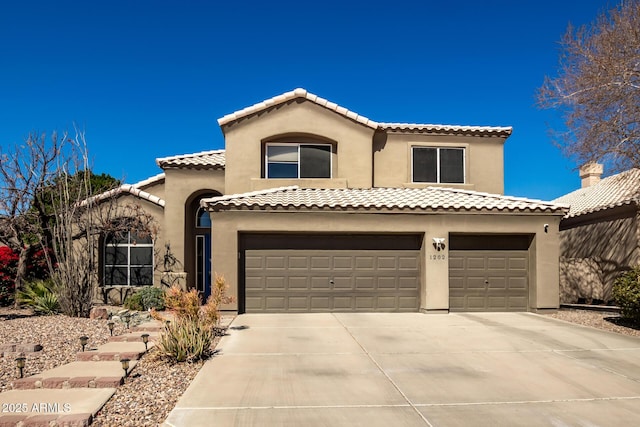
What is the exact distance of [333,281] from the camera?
50.0 ft

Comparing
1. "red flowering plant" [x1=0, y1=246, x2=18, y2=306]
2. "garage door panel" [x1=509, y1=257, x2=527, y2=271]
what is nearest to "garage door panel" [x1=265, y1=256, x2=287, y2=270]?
"garage door panel" [x1=509, y1=257, x2=527, y2=271]

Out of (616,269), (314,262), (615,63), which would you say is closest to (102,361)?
(314,262)

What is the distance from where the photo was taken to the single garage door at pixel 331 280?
1503 centimetres

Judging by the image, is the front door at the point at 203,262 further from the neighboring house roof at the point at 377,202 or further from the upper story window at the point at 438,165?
the upper story window at the point at 438,165

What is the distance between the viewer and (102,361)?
28.0ft

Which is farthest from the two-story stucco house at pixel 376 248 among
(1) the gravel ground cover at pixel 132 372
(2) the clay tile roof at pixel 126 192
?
(2) the clay tile roof at pixel 126 192

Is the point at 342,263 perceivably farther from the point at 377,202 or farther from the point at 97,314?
the point at 97,314

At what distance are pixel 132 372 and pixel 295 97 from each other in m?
12.3

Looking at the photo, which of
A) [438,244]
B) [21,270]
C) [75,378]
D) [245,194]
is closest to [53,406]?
[75,378]

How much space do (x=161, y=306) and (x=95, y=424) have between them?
1104cm

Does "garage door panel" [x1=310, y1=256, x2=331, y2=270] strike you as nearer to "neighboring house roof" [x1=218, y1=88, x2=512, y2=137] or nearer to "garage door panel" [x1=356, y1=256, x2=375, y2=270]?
"garage door panel" [x1=356, y1=256, x2=375, y2=270]

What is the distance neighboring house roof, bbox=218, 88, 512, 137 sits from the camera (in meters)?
17.6

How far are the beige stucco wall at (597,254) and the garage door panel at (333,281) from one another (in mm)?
8348

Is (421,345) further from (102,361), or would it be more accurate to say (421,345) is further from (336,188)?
(336,188)
